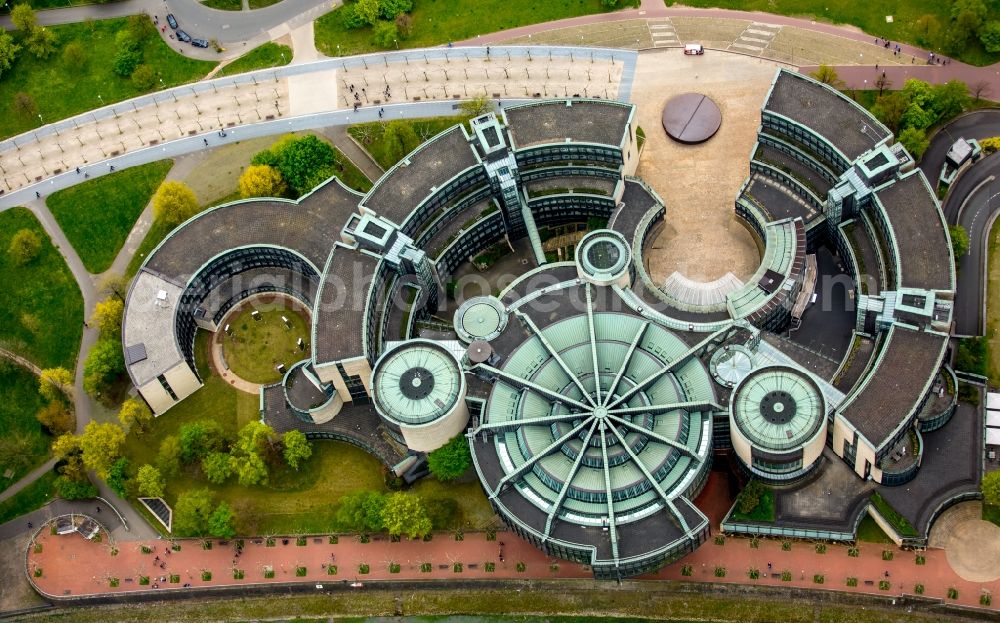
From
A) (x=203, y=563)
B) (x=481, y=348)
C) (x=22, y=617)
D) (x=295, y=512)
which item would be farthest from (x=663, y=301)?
(x=22, y=617)

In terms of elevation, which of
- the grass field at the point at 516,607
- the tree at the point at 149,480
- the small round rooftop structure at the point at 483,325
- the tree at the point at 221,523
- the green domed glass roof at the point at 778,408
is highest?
the small round rooftop structure at the point at 483,325

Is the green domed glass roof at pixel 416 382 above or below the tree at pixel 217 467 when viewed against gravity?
above

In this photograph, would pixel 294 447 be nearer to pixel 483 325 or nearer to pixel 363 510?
pixel 363 510

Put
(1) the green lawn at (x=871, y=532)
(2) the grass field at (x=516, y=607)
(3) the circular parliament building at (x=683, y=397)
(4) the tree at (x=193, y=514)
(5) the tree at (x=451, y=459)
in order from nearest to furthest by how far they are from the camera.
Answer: (3) the circular parliament building at (x=683, y=397), (2) the grass field at (x=516, y=607), (1) the green lawn at (x=871, y=532), (5) the tree at (x=451, y=459), (4) the tree at (x=193, y=514)

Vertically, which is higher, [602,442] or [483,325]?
[483,325]

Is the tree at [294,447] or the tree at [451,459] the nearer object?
the tree at [451,459]

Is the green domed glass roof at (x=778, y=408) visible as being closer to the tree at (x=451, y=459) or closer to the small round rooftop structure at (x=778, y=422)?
the small round rooftop structure at (x=778, y=422)

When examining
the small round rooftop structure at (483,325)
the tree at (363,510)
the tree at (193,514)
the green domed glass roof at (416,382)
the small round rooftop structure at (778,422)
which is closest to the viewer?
the small round rooftop structure at (778,422)

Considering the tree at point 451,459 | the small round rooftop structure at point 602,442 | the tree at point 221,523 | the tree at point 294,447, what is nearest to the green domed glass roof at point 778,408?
the small round rooftop structure at point 602,442

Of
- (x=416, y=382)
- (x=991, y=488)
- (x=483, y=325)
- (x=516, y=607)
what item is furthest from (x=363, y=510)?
(x=991, y=488)
